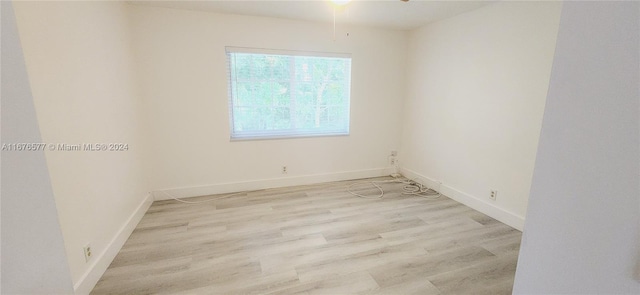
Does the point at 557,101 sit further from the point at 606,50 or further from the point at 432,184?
the point at 432,184

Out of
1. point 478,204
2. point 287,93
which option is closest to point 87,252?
point 287,93

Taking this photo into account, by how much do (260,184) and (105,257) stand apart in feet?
6.12

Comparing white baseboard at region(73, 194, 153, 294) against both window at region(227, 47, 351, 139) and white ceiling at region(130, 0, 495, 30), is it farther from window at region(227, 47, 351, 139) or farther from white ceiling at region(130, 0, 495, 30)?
white ceiling at region(130, 0, 495, 30)

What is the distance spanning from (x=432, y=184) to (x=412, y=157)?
0.55 meters

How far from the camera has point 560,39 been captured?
684 mm

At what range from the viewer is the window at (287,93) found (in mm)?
3297

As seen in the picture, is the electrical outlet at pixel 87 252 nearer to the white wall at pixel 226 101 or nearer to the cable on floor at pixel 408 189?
the white wall at pixel 226 101

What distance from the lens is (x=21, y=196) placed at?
82 centimetres

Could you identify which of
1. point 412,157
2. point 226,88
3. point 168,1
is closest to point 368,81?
point 412,157

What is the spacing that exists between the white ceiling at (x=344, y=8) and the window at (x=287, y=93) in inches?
17.9

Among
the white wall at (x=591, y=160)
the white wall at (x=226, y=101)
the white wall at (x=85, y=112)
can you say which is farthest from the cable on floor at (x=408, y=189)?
the white wall at (x=591, y=160)

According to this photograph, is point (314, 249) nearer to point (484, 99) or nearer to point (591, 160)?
point (591, 160)

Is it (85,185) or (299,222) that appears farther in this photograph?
(299,222)

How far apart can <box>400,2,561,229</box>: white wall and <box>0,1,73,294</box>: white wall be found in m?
3.29
